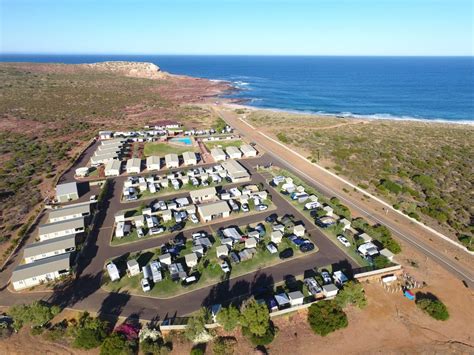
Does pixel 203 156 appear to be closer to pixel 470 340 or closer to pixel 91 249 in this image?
pixel 91 249

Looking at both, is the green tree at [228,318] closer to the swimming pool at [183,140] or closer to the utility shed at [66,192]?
the utility shed at [66,192]

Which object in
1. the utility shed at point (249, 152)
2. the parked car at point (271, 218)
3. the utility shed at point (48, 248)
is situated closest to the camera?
the utility shed at point (48, 248)

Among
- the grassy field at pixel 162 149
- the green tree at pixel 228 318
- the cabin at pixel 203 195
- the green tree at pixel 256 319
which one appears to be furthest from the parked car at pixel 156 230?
the grassy field at pixel 162 149

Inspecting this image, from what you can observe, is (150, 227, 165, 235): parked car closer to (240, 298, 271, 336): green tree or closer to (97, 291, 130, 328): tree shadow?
(97, 291, 130, 328): tree shadow

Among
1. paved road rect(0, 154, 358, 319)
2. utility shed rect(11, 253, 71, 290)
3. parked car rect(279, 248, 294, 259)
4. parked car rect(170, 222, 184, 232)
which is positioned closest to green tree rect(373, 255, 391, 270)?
paved road rect(0, 154, 358, 319)

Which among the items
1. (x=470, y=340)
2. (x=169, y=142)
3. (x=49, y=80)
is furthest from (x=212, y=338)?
(x=49, y=80)

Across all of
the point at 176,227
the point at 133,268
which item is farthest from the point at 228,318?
the point at 176,227
